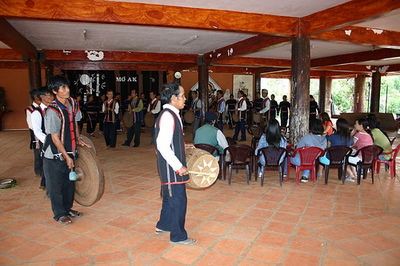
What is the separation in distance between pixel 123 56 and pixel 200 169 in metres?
8.09

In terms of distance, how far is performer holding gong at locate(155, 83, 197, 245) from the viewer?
257 centimetres

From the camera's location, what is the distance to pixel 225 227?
3.34 meters

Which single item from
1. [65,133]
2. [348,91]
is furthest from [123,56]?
[348,91]

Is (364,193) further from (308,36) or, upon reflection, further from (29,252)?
(29,252)

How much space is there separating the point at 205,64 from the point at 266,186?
658cm

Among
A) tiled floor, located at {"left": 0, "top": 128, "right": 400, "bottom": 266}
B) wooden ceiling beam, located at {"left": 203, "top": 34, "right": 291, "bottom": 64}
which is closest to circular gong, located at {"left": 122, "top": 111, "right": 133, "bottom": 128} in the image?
wooden ceiling beam, located at {"left": 203, "top": 34, "right": 291, "bottom": 64}

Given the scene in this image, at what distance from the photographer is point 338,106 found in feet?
77.2

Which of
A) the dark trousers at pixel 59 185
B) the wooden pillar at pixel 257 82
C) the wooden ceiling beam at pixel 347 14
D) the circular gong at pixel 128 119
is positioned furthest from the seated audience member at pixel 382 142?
the wooden pillar at pixel 257 82

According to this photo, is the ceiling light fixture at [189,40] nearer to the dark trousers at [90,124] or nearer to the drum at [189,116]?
the drum at [189,116]

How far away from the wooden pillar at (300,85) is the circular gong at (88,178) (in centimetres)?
400

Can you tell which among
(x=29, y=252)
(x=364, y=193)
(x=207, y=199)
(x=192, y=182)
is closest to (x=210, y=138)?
(x=207, y=199)

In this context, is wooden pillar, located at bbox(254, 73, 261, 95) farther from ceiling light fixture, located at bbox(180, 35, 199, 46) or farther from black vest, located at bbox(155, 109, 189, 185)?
black vest, located at bbox(155, 109, 189, 185)

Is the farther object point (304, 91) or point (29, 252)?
point (304, 91)

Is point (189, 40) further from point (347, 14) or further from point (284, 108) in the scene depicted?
point (284, 108)
